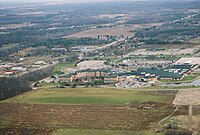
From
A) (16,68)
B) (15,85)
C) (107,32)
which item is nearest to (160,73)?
(15,85)

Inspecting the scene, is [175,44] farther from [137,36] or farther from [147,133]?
[147,133]

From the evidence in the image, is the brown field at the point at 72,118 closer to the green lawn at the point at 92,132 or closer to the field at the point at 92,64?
the green lawn at the point at 92,132

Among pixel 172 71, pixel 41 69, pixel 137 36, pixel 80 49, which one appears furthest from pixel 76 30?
pixel 172 71

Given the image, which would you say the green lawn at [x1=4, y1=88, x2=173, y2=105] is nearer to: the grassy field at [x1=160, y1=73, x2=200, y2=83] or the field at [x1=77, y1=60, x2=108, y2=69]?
the grassy field at [x1=160, y1=73, x2=200, y2=83]

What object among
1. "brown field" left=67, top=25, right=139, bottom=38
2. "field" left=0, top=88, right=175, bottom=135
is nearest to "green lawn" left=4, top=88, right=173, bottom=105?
"field" left=0, top=88, right=175, bottom=135

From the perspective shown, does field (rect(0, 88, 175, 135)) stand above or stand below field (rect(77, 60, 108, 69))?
above

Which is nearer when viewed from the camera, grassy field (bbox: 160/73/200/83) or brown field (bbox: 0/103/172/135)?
brown field (bbox: 0/103/172/135)

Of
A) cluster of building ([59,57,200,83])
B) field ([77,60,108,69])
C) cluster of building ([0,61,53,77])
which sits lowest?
cluster of building ([0,61,53,77])

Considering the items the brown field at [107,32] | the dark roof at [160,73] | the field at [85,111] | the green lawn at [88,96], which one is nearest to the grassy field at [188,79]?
the dark roof at [160,73]
